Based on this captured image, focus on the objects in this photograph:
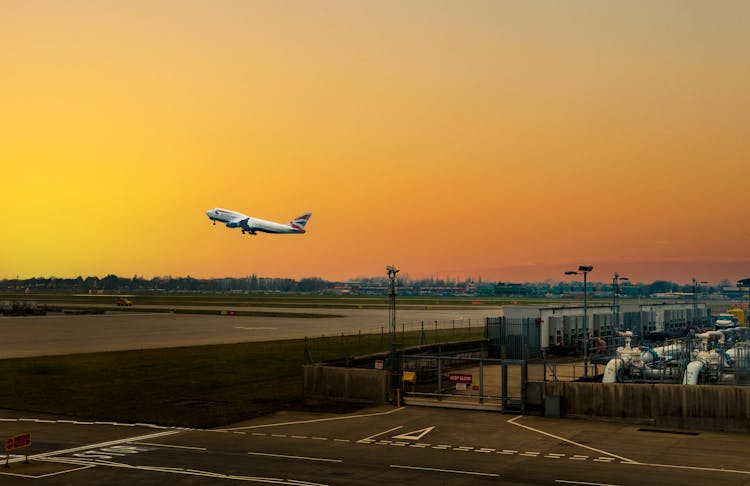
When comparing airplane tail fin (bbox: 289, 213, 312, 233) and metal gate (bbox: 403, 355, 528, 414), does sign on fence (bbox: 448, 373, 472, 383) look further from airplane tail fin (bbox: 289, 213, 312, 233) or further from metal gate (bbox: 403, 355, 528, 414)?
airplane tail fin (bbox: 289, 213, 312, 233)

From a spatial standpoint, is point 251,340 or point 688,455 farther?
point 251,340

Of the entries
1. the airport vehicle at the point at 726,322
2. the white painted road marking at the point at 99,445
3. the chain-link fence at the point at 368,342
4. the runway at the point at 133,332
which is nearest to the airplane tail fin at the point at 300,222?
the runway at the point at 133,332

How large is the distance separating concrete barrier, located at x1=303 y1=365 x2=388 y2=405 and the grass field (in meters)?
1.35

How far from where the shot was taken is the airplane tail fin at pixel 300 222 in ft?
634

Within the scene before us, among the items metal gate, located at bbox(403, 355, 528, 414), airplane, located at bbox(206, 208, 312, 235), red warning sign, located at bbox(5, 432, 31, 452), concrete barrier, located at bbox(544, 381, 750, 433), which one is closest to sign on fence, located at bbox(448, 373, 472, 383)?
metal gate, located at bbox(403, 355, 528, 414)

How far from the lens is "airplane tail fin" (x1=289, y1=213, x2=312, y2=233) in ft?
634

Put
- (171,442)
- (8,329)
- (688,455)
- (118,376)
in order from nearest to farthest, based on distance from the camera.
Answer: (688,455) → (171,442) → (118,376) → (8,329)

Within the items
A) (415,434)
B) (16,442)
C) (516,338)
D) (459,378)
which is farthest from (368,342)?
(16,442)

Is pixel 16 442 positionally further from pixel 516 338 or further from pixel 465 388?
pixel 516 338

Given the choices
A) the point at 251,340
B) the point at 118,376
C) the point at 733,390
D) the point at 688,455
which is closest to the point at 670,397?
the point at 733,390

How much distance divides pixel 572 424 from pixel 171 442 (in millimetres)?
20658

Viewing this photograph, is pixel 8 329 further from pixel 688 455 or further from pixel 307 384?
pixel 688 455

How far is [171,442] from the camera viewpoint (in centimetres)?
3650

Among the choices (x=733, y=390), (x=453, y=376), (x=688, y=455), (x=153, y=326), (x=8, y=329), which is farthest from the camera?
(x=153, y=326)
